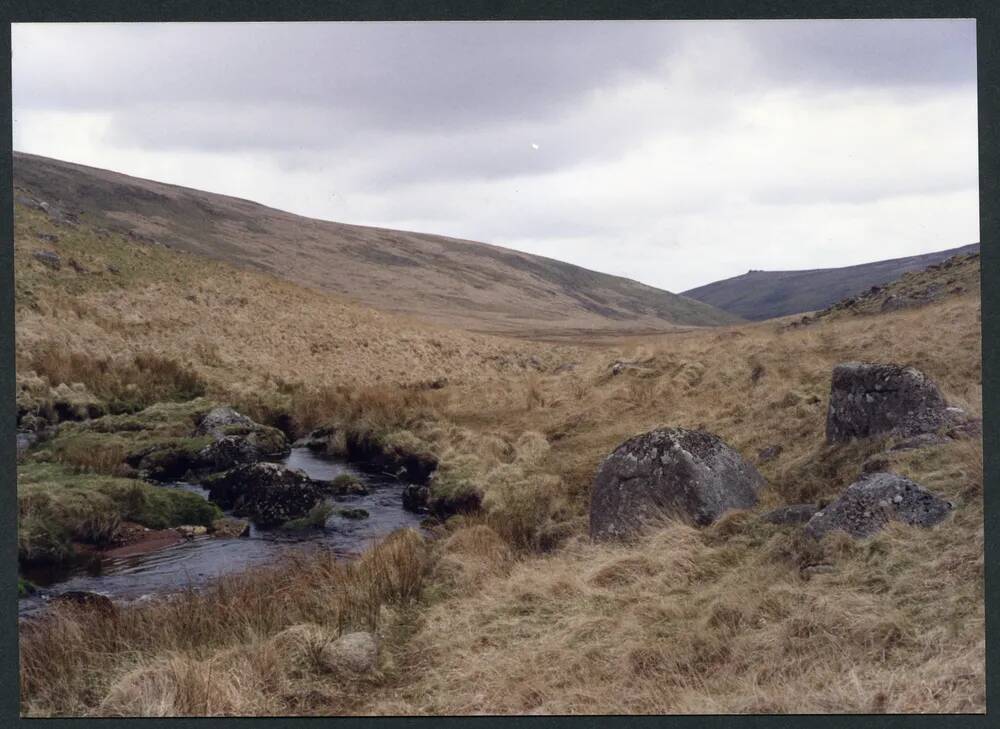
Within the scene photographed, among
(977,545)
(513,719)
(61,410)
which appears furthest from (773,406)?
(61,410)

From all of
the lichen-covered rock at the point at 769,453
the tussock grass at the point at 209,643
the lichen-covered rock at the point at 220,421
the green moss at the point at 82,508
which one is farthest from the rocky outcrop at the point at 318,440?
the lichen-covered rock at the point at 769,453

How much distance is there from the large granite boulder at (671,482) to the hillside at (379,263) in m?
46.8

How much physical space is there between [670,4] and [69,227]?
1179 inches

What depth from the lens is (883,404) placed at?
9531 millimetres

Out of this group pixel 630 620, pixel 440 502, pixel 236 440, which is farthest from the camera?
pixel 236 440

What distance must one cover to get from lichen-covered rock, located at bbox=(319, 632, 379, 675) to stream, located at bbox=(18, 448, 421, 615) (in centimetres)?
265

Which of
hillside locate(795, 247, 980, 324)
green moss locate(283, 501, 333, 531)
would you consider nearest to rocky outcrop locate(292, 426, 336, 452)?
green moss locate(283, 501, 333, 531)

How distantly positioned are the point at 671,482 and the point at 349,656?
428 centimetres

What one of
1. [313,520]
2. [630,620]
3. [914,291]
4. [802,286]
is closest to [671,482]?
[630,620]

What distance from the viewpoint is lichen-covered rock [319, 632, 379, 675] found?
6.60 meters

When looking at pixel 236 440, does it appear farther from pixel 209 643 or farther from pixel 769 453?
pixel 769 453

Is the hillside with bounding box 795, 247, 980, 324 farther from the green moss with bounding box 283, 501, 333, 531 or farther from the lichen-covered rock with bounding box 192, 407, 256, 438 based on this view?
the lichen-covered rock with bounding box 192, 407, 256, 438

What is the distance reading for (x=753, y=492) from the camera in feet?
29.9

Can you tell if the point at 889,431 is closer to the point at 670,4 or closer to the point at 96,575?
the point at 670,4
